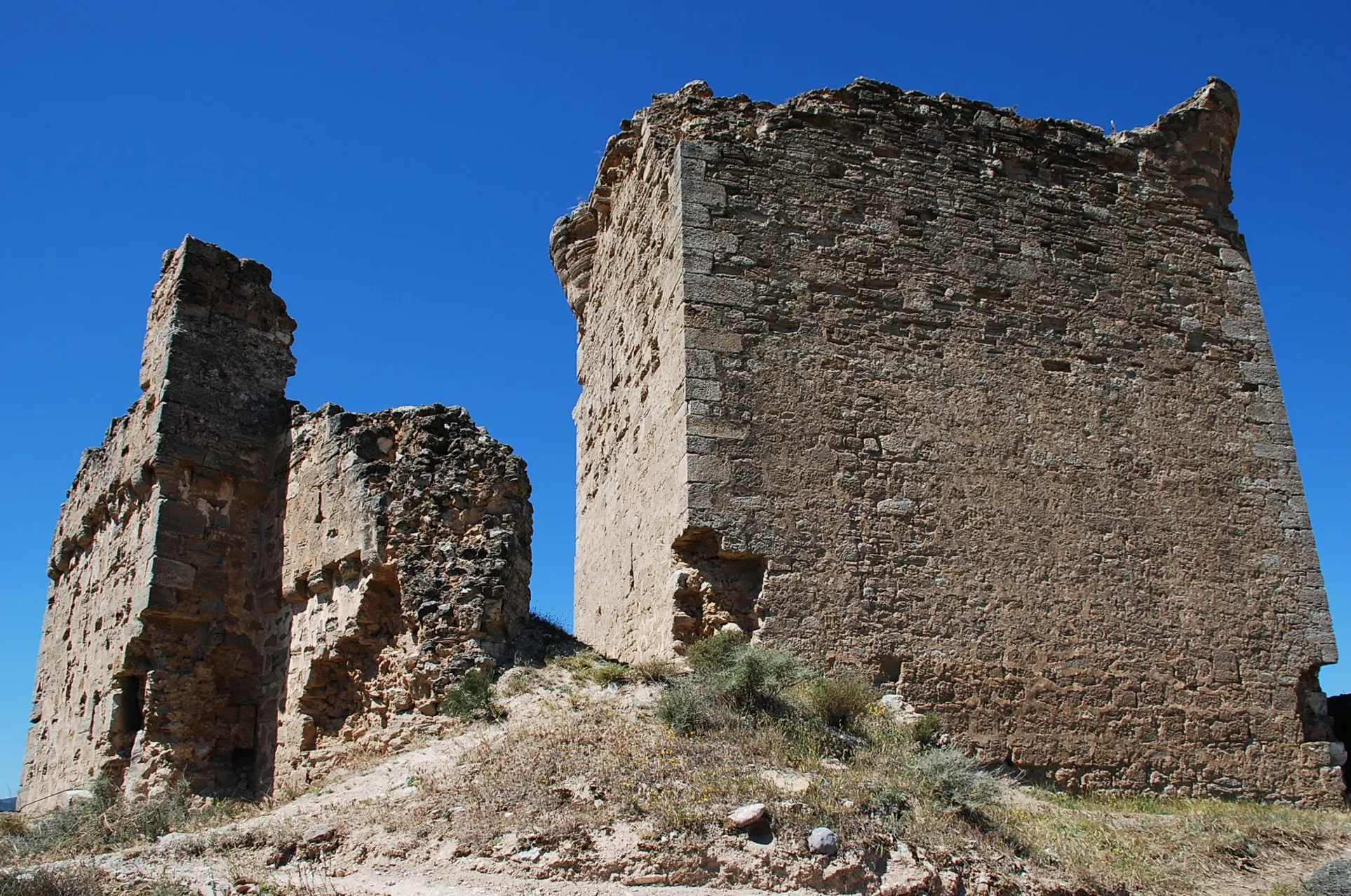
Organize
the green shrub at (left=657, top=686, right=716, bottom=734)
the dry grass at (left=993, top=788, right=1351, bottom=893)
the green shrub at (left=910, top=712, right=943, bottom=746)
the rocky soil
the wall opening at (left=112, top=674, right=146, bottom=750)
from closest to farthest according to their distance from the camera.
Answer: the rocky soil → the dry grass at (left=993, top=788, right=1351, bottom=893) → the green shrub at (left=657, top=686, right=716, bottom=734) → the green shrub at (left=910, top=712, right=943, bottom=746) → the wall opening at (left=112, top=674, right=146, bottom=750)

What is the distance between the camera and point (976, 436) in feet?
27.5

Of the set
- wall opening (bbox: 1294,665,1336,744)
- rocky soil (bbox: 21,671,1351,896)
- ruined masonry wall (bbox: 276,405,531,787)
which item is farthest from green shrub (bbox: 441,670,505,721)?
wall opening (bbox: 1294,665,1336,744)

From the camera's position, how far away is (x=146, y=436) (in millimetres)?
9141

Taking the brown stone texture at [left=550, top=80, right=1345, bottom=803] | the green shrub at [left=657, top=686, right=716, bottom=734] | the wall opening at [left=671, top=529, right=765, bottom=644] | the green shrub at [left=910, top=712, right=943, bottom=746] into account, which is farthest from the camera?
the brown stone texture at [left=550, top=80, right=1345, bottom=803]

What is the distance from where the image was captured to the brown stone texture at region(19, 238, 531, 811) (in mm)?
7770

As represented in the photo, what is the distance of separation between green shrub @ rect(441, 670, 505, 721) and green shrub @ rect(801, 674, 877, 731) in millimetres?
1840

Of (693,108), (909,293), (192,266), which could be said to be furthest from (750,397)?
(192,266)

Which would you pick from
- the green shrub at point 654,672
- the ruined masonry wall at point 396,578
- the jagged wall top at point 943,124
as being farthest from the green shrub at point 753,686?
the jagged wall top at point 943,124

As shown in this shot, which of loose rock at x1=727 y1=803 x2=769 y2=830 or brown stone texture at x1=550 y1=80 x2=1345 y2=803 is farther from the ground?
brown stone texture at x1=550 y1=80 x2=1345 y2=803

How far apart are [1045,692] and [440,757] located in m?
4.12

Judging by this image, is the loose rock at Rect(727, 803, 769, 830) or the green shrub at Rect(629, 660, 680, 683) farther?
the green shrub at Rect(629, 660, 680, 683)

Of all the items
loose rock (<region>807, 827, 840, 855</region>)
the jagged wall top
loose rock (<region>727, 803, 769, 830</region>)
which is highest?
the jagged wall top

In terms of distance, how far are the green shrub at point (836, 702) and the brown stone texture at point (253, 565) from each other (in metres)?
2.12

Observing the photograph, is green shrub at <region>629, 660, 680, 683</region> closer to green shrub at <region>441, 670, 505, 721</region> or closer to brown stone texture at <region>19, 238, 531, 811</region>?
green shrub at <region>441, 670, 505, 721</region>
